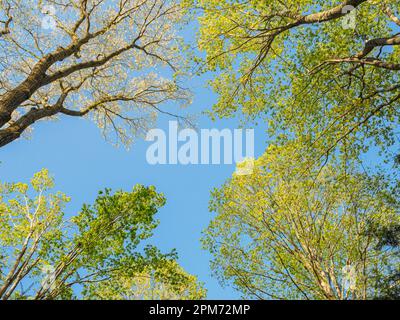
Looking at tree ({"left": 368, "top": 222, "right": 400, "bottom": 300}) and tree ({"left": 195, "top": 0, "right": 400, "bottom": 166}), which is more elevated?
tree ({"left": 195, "top": 0, "right": 400, "bottom": 166})

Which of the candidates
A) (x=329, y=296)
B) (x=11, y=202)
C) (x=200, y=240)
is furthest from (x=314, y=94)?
(x=11, y=202)

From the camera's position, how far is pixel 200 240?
1555cm

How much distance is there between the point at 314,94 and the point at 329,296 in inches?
254

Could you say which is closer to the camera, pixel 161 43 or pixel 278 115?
pixel 278 115

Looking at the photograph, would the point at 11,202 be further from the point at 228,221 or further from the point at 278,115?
the point at 278,115

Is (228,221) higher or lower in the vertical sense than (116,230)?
higher

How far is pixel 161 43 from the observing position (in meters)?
14.6

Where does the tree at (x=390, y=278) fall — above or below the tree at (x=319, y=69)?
below

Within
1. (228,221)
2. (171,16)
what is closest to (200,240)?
(228,221)
